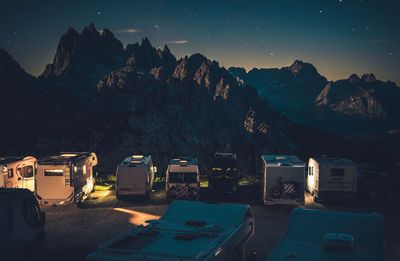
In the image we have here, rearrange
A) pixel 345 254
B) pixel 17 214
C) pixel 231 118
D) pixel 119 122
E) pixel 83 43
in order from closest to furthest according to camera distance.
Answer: pixel 345 254 → pixel 17 214 → pixel 119 122 → pixel 231 118 → pixel 83 43

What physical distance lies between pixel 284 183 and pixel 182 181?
5483 mm

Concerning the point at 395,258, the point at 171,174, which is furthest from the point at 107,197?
the point at 395,258

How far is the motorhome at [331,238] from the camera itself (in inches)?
259

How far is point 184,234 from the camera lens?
7.28 meters

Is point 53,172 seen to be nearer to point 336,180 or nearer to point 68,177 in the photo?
point 68,177

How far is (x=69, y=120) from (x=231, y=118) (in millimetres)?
22889

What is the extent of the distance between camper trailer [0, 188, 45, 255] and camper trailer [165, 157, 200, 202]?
717 centimetres

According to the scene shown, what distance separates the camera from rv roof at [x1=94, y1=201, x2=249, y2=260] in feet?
20.2

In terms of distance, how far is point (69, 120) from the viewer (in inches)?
1694

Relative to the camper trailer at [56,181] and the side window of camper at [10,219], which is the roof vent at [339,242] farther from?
the camper trailer at [56,181]

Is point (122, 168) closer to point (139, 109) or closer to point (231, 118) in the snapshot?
point (139, 109)

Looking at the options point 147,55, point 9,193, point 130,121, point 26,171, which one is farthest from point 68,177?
point 147,55

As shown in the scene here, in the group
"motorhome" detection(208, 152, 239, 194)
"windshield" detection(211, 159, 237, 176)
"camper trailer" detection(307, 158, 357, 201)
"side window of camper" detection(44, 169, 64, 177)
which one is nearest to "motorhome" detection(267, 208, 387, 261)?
"camper trailer" detection(307, 158, 357, 201)

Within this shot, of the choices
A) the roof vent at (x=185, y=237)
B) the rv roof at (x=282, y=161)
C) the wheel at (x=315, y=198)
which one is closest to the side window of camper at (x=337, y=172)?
the wheel at (x=315, y=198)
